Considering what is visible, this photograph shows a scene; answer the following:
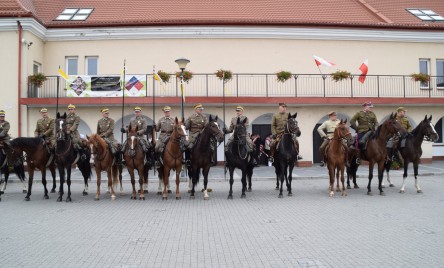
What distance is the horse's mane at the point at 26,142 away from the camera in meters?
12.7

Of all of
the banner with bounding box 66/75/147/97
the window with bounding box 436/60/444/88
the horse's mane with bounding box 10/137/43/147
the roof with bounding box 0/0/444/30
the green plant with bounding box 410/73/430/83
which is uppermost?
the roof with bounding box 0/0/444/30

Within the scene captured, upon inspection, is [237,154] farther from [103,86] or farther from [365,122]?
[103,86]

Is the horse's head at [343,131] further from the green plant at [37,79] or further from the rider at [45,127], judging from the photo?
the green plant at [37,79]

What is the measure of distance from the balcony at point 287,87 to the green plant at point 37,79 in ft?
3.22

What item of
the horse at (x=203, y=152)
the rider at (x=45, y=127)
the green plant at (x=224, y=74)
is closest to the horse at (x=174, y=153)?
the horse at (x=203, y=152)

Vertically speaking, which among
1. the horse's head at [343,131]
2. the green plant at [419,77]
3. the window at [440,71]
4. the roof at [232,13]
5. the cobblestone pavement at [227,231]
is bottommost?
the cobblestone pavement at [227,231]

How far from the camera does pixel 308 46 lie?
25.1 m

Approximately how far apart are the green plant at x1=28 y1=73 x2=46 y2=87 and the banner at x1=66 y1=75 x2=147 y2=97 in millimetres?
1398

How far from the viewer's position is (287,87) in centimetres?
2459

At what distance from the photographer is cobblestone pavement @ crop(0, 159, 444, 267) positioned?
6.50 metres

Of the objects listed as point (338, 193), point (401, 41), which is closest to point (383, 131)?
point (338, 193)

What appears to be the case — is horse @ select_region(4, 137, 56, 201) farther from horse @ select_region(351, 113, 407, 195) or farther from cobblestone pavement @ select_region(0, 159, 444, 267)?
horse @ select_region(351, 113, 407, 195)

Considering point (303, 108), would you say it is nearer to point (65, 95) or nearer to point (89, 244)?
point (65, 95)

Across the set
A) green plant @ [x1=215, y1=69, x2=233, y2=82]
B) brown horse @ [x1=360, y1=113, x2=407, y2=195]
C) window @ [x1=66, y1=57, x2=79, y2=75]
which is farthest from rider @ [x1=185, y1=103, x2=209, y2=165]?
window @ [x1=66, y1=57, x2=79, y2=75]
